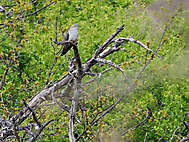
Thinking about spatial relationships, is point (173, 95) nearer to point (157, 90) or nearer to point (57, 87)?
point (157, 90)

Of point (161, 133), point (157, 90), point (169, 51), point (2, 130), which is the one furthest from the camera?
point (169, 51)

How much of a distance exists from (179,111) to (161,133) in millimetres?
557

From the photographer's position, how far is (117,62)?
24.4ft

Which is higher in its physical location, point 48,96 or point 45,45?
point 48,96

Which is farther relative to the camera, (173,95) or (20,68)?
(20,68)

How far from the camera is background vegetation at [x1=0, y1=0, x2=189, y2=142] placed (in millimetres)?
4801

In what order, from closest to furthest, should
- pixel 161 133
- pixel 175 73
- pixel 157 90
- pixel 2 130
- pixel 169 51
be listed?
pixel 2 130 → pixel 175 73 → pixel 161 133 → pixel 157 90 → pixel 169 51

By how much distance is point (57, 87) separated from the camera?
2.66 meters

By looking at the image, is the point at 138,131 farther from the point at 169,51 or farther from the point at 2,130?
the point at 2,130

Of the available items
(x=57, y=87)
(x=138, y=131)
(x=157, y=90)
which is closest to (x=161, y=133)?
(x=138, y=131)

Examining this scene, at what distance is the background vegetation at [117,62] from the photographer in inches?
189

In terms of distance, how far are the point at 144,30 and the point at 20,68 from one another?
3.25 m

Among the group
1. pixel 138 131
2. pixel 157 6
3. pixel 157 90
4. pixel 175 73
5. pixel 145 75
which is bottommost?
pixel 138 131

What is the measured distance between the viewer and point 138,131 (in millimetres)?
5977
